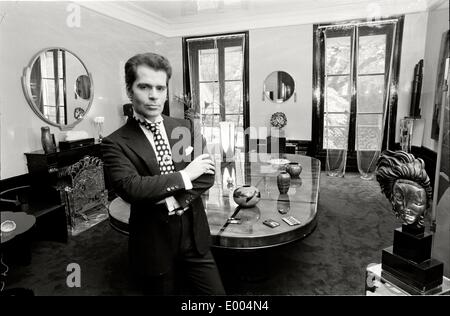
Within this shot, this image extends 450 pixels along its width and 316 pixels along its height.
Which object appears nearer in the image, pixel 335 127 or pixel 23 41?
pixel 23 41

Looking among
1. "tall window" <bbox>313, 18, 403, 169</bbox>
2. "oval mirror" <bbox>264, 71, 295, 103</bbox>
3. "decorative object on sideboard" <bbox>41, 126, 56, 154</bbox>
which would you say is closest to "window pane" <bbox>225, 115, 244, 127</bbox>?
"oval mirror" <bbox>264, 71, 295, 103</bbox>

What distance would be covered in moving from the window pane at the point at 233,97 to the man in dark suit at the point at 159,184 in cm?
329

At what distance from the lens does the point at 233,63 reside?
4016 millimetres

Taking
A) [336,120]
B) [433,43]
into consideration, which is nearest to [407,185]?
[433,43]

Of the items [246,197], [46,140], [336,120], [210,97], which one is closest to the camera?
[246,197]

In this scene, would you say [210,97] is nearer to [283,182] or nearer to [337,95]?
[337,95]

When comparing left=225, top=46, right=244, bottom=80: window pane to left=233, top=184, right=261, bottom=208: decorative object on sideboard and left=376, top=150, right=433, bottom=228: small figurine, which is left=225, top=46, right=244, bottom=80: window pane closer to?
left=233, top=184, right=261, bottom=208: decorative object on sideboard

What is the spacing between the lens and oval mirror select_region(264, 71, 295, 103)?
152 inches

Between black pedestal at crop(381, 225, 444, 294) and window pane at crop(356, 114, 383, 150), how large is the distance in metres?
3.08

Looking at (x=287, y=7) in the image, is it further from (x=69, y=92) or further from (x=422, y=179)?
(x=422, y=179)

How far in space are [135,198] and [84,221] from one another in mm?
1954

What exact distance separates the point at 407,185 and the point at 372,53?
3.26m

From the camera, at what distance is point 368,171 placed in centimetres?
365
